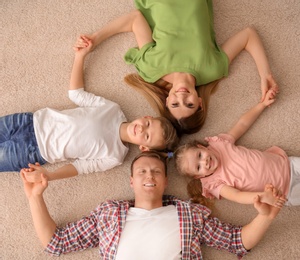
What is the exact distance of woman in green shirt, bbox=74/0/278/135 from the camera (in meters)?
1.57

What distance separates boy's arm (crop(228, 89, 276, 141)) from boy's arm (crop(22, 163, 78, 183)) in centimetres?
69

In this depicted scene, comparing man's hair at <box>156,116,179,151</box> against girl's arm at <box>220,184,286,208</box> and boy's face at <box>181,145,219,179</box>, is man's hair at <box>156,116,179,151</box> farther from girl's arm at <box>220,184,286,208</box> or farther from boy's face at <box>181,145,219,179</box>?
girl's arm at <box>220,184,286,208</box>

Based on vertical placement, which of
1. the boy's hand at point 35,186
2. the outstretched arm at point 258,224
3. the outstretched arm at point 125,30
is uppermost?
the outstretched arm at point 125,30

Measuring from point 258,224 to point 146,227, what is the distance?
42 cm

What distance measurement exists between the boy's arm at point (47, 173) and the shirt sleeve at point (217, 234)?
54cm

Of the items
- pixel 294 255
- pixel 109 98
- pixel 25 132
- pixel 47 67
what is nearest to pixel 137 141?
pixel 109 98

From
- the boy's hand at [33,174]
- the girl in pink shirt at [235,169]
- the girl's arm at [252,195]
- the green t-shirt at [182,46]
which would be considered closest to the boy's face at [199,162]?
the girl in pink shirt at [235,169]

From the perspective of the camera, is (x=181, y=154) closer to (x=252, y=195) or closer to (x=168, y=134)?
(x=168, y=134)

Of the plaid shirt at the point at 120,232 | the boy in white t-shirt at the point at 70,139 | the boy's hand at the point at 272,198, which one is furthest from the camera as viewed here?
the boy in white t-shirt at the point at 70,139

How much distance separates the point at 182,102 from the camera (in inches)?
59.4

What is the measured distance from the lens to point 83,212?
1.61m

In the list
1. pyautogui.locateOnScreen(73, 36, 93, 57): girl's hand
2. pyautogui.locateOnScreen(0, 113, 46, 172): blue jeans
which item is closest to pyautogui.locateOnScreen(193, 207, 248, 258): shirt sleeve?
pyautogui.locateOnScreen(0, 113, 46, 172): blue jeans

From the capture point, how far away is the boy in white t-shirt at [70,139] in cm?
154

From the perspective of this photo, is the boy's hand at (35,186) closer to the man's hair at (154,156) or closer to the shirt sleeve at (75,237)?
the shirt sleeve at (75,237)
